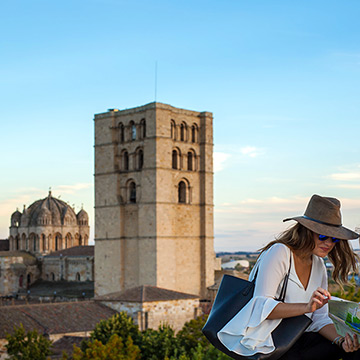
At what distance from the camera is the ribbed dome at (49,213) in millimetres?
69312

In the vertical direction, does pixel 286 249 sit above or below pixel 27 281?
above

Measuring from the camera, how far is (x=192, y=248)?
46.2 metres

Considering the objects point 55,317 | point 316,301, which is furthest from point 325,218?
point 55,317

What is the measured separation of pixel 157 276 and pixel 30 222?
30.4 metres

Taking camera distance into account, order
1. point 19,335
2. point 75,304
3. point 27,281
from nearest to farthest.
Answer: point 19,335 → point 75,304 → point 27,281

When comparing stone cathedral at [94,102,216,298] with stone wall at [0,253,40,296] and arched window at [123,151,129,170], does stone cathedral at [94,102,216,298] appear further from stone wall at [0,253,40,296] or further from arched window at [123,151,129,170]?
stone wall at [0,253,40,296]

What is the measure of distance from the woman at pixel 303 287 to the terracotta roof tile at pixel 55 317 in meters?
26.8

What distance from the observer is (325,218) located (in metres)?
4.25

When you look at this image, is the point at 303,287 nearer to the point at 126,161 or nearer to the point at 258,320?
the point at 258,320

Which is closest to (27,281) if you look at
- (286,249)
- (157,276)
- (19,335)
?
(157,276)

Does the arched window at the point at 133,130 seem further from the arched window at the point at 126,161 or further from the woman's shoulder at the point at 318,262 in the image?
the woman's shoulder at the point at 318,262

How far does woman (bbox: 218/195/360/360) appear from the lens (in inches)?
156

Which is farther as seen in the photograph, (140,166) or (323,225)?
(140,166)

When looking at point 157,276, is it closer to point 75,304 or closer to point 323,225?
point 75,304
